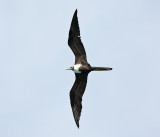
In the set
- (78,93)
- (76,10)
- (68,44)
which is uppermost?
(76,10)

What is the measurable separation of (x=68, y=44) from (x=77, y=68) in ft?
8.71

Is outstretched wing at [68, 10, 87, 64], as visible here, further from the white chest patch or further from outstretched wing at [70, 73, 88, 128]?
outstretched wing at [70, 73, 88, 128]

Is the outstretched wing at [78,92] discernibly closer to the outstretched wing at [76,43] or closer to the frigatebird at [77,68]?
the frigatebird at [77,68]

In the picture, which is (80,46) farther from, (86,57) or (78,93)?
(78,93)

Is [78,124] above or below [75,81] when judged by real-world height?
below

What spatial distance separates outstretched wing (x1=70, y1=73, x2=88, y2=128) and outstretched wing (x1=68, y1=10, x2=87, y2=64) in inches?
68.0

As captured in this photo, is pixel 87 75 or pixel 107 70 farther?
pixel 87 75

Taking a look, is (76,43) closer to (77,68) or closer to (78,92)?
(77,68)

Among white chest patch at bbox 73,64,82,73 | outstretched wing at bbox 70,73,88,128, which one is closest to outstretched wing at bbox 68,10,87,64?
white chest patch at bbox 73,64,82,73

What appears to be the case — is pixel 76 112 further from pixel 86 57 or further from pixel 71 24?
pixel 71 24

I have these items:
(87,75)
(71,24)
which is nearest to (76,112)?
(87,75)

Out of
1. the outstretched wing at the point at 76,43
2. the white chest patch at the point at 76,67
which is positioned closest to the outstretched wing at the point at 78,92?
the white chest patch at the point at 76,67

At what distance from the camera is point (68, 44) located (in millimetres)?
36219

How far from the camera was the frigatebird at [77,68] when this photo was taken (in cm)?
3553
